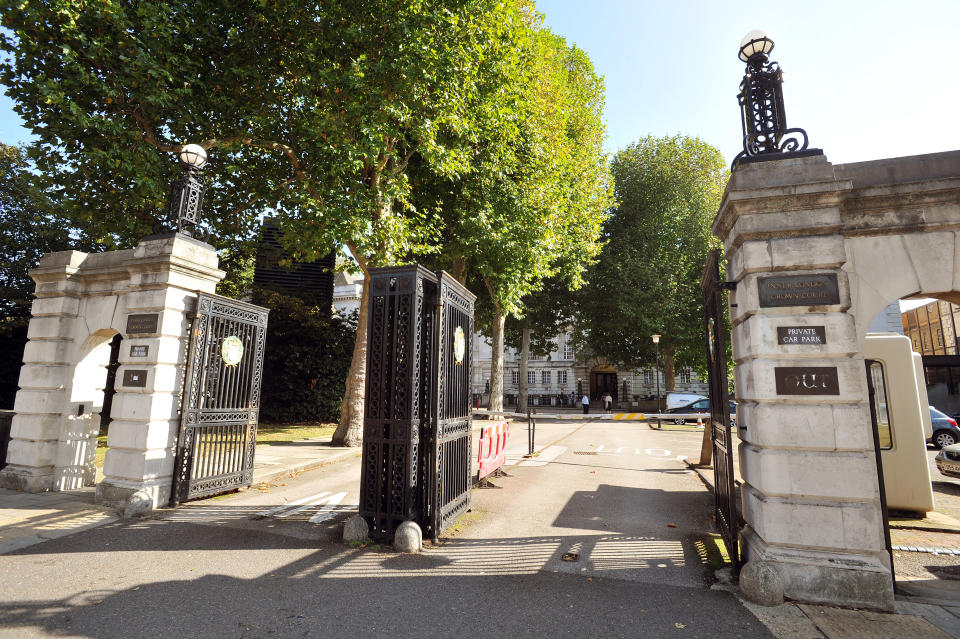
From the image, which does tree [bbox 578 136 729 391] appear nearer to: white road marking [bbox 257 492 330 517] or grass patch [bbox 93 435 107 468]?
white road marking [bbox 257 492 330 517]

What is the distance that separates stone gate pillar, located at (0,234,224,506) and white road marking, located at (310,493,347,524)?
8.06 ft

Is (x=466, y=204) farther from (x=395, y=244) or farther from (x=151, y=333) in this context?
(x=151, y=333)

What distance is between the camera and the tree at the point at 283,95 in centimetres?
1035

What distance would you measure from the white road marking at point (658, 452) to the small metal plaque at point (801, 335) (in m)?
10.8

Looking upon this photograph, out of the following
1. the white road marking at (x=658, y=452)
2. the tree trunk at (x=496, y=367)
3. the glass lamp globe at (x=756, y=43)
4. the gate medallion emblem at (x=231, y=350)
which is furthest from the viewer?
the tree trunk at (x=496, y=367)

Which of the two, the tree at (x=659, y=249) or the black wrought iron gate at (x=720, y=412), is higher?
the tree at (x=659, y=249)

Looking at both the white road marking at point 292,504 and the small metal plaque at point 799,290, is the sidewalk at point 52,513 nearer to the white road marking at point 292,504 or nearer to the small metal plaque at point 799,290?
the white road marking at point 292,504

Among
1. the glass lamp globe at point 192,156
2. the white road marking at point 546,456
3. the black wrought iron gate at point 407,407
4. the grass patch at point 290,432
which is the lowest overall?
the white road marking at point 546,456

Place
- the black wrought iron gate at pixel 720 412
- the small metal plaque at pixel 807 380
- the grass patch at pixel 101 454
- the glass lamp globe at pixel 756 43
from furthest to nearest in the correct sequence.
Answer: the grass patch at pixel 101 454 < the glass lamp globe at pixel 756 43 < the black wrought iron gate at pixel 720 412 < the small metal plaque at pixel 807 380

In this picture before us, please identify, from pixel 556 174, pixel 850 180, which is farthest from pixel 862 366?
pixel 556 174

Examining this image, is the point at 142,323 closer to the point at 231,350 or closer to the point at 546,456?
the point at 231,350

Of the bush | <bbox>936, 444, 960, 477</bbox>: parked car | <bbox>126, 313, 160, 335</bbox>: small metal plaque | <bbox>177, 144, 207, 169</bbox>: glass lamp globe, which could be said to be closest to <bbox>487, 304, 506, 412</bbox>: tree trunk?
the bush

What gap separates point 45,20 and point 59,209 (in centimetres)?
1099

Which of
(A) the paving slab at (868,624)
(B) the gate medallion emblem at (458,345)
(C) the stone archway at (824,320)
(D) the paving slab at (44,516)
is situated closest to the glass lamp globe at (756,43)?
(C) the stone archway at (824,320)
